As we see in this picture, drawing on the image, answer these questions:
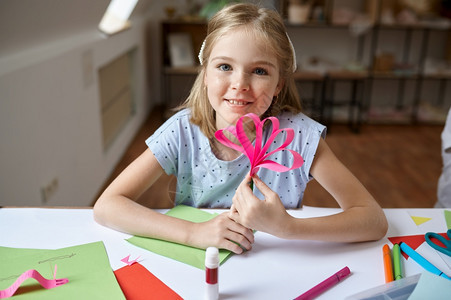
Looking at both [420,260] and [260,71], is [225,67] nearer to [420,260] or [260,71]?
[260,71]

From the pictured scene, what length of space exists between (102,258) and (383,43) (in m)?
4.51

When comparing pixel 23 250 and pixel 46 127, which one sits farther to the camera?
pixel 46 127

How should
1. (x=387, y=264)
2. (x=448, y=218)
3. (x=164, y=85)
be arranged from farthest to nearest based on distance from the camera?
(x=164, y=85), (x=448, y=218), (x=387, y=264)

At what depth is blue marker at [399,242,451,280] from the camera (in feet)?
2.73

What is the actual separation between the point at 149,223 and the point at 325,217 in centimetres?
39

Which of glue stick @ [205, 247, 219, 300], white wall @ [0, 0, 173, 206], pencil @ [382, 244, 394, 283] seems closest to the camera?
glue stick @ [205, 247, 219, 300]

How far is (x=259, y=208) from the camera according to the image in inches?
32.4

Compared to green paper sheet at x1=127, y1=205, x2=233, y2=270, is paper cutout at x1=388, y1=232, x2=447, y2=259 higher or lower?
lower

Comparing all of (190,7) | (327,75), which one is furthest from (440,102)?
(190,7)

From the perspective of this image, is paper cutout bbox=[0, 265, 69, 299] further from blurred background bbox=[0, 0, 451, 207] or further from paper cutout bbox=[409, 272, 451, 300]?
blurred background bbox=[0, 0, 451, 207]

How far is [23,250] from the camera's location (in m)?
0.89

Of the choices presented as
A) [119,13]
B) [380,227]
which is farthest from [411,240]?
[119,13]

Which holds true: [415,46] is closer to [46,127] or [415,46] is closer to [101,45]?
[101,45]

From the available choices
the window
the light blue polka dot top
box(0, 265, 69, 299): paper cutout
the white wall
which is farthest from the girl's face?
the window
